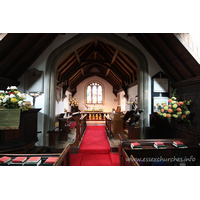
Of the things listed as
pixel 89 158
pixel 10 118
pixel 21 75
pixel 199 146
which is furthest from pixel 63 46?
A: pixel 199 146

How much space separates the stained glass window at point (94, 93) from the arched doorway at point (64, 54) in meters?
7.14

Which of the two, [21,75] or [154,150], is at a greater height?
[21,75]

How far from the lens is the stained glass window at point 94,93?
11.4 metres

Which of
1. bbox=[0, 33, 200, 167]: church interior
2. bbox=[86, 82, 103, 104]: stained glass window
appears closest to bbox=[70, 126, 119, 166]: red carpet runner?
bbox=[0, 33, 200, 167]: church interior

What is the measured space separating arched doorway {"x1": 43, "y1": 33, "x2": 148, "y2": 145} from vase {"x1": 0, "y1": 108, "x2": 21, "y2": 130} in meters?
1.43

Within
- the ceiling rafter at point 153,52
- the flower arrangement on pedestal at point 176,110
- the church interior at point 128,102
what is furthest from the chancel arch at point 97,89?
the flower arrangement on pedestal at point 176,110

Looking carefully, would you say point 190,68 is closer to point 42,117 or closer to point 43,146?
point 42,117

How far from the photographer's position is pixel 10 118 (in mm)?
2541

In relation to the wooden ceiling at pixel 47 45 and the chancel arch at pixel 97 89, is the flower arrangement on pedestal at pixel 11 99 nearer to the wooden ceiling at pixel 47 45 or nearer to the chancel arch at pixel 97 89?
the wooden ceiling at pixel 47 45

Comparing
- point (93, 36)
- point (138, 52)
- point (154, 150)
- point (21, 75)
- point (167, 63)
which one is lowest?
point (154, 150)

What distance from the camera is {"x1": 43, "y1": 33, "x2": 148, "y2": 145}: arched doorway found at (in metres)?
4.03

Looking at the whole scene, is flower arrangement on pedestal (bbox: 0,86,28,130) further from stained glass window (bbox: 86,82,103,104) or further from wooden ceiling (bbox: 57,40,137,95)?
stained glass window (bbox: 86,82,103,104)

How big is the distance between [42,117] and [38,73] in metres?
1.51

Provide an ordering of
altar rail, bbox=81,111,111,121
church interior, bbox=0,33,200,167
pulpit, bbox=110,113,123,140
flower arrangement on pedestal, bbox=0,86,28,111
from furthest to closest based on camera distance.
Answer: altar rail, bbox=81,111,111,121 → pulpit, bbox=110,113,123,140 → church interior, bbox=0,33,200,167 → flower arrangement on pedestal, bbox=0,86,28,111
